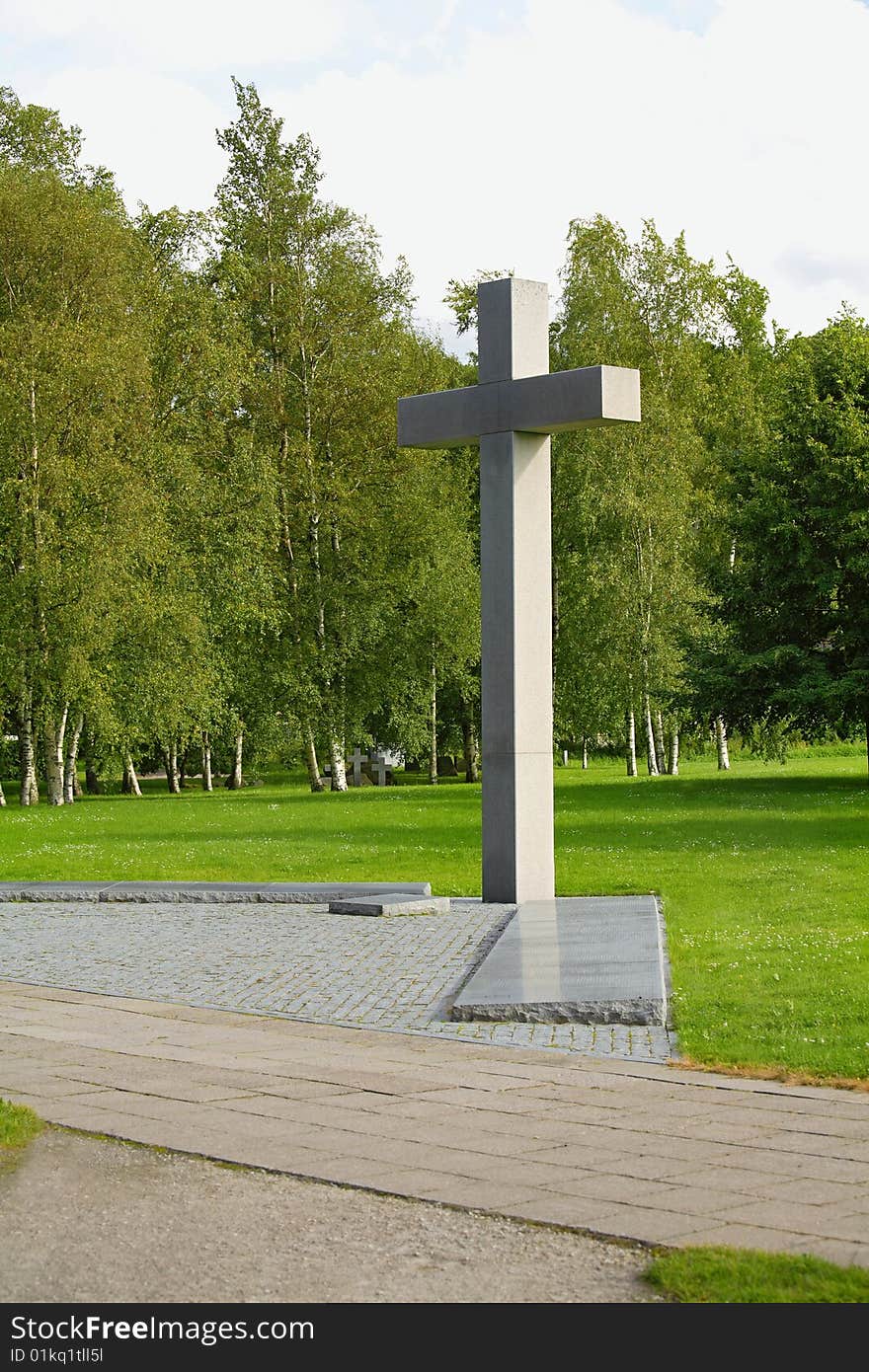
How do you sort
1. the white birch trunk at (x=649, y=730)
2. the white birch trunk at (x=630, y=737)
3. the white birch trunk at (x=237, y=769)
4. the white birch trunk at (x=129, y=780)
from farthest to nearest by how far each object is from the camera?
the white birch trunk at (x=237, y=769), the white birch trunk at (x=129, y=780), the white birch trunk at (x=630, y=737), the white birch trunk at (x=649, y=730)

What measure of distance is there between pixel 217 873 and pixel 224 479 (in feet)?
72.4

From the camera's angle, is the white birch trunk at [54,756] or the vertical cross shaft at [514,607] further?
the white birch trunk at [54,756]

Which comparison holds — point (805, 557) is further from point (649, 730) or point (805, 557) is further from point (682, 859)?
point (682, 859)

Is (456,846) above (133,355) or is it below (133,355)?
below

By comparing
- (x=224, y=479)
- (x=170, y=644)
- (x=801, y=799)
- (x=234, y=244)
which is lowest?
(x=801, y=799)

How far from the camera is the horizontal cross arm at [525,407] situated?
45.8 feet

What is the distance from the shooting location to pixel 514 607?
14641mm

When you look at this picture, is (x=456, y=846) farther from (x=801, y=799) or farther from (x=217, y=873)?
(x=801, y=799)

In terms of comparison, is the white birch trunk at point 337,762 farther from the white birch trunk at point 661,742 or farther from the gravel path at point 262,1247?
the gravel path at point 262,1247

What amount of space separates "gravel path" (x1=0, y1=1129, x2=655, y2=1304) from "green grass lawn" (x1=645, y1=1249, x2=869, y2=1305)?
3.9 inches

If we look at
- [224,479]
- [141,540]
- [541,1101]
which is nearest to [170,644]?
[141,540]

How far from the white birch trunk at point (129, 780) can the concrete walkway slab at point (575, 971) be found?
32249mm

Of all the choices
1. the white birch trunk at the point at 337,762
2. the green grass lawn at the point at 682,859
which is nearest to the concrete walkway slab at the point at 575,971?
the green grass lawn at the point at 682,859

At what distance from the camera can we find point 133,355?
35125mm
